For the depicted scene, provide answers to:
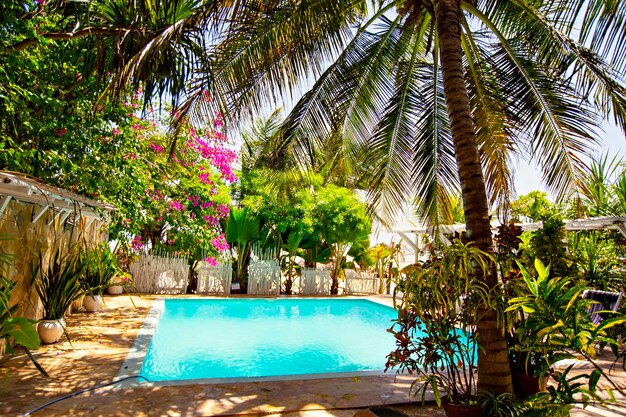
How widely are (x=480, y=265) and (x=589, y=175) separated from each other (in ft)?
10.2

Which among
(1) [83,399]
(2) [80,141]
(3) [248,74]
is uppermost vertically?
(3) [248,74]

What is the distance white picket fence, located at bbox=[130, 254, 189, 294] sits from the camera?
38.6 ft

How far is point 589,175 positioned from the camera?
505cm

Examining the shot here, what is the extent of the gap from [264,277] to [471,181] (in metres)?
10.7

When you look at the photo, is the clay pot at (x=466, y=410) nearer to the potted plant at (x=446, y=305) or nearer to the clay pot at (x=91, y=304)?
the potted plant at (x=446, y=305)

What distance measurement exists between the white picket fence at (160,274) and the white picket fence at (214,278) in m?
0.51

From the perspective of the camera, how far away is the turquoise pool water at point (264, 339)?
6.04 meters

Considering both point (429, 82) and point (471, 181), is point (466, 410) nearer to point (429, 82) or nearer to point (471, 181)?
point (471, 181)

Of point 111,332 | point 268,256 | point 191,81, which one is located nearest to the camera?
point 191,81

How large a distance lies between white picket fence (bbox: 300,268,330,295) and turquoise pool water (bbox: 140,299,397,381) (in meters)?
1.49

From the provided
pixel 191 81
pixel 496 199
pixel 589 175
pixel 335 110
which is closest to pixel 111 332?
pixel 191 81

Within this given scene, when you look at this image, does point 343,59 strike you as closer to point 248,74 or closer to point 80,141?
point 248,74

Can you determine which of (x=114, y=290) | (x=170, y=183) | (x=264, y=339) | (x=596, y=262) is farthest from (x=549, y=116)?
(x=114, y=290)

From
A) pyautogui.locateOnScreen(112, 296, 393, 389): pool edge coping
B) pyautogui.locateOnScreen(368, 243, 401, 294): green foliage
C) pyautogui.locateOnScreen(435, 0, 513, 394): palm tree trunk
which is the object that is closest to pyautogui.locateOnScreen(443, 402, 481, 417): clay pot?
pyautogui.locateOnScreen(435, 0, 513, 394): palm tree trunk
